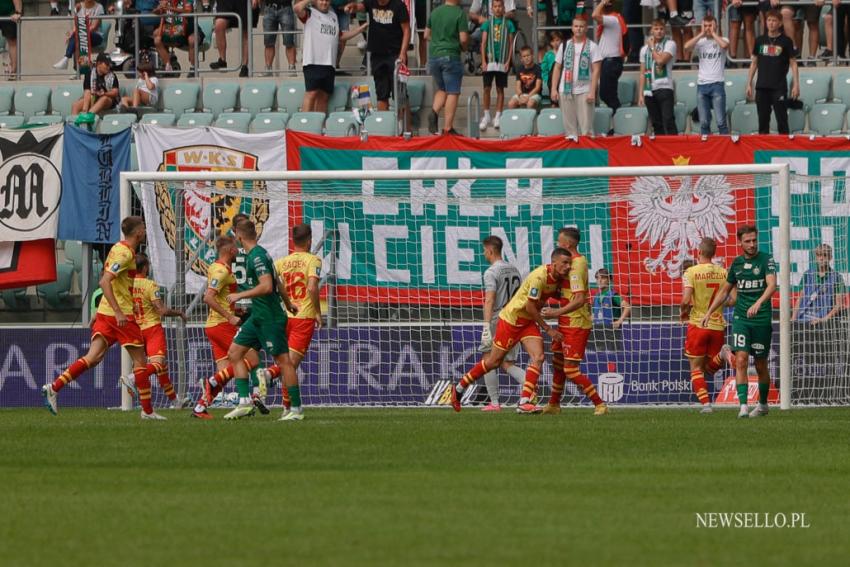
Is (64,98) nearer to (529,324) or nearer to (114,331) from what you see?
(114,331)

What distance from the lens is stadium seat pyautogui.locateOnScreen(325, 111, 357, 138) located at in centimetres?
2458

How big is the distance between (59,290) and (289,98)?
192 inches

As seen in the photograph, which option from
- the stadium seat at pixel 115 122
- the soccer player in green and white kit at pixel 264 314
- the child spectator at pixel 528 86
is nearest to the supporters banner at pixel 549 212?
the child spectator at pixel 528 86

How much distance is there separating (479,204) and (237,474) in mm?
11435

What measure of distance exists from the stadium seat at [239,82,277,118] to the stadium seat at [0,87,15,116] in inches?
167

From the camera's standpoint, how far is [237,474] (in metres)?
11.4

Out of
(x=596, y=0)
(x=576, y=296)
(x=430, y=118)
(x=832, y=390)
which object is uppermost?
(x=596, y=0)

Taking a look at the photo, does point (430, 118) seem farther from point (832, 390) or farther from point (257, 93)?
point (832, 390)

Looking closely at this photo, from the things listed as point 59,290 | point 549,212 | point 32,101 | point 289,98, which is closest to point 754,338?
point 549,212

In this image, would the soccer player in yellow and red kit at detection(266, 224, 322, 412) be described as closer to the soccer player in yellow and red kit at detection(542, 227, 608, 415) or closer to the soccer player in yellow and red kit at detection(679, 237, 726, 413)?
the soccer player in yellow and red kit at detection(542, 227, 608, 415)

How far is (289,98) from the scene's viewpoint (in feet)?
86.6

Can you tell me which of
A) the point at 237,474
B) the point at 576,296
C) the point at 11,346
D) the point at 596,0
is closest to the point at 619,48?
the point at 596,0

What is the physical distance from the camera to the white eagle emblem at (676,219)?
71.3 ft

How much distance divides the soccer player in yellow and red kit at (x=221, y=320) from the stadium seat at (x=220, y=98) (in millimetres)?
8056
